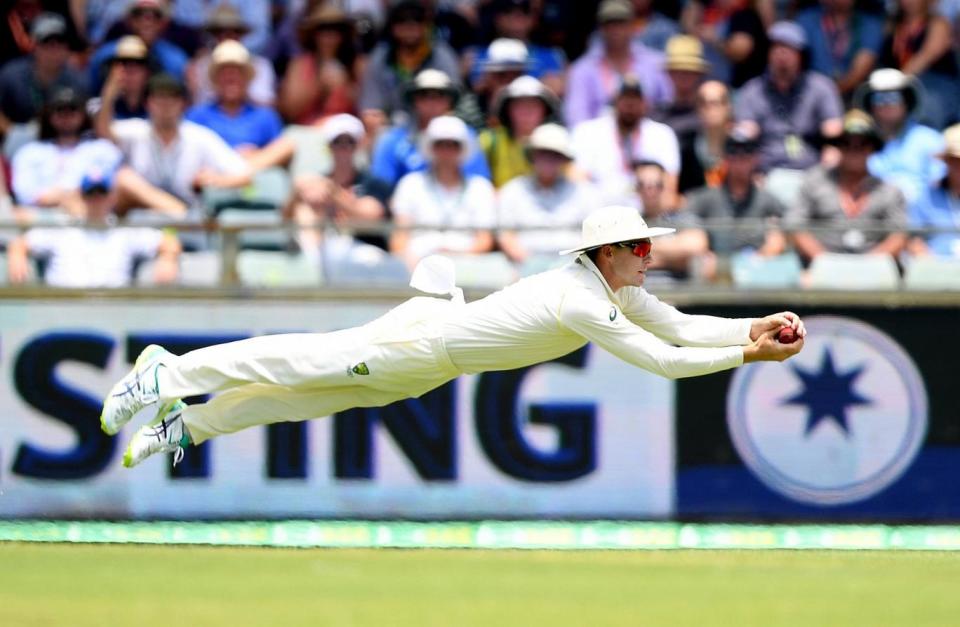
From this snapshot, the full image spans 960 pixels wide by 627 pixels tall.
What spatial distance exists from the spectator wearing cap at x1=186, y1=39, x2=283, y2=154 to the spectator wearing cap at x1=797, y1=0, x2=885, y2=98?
169 inches

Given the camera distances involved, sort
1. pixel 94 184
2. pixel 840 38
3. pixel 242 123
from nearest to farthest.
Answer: pixel 94 184
pixel 242 123
pixel 840 38

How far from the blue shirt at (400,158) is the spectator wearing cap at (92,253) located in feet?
5.56

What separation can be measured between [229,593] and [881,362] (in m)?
4.61

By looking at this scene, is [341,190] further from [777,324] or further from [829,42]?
[777,324]

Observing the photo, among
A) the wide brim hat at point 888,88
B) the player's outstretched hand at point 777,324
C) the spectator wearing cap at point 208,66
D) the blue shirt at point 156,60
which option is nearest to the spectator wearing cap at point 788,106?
the wide brim hat at point 888,88

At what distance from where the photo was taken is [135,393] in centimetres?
797

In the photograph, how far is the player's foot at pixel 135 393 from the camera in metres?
7.92

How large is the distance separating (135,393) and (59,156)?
4143mm

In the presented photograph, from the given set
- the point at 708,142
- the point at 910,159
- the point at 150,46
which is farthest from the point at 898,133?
the point at 150,46

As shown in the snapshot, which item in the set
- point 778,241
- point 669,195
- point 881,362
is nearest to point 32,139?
point 669,195

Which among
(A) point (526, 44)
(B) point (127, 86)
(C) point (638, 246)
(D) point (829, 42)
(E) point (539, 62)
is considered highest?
(D) point (829, 42)

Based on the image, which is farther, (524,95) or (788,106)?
(788,106)

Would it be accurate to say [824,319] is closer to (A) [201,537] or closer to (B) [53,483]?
(A) [201,537]

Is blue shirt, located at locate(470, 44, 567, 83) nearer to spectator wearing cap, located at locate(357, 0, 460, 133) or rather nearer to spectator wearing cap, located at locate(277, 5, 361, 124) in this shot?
spectator wearing cap, located at locate(357, 0, 460, 133)
